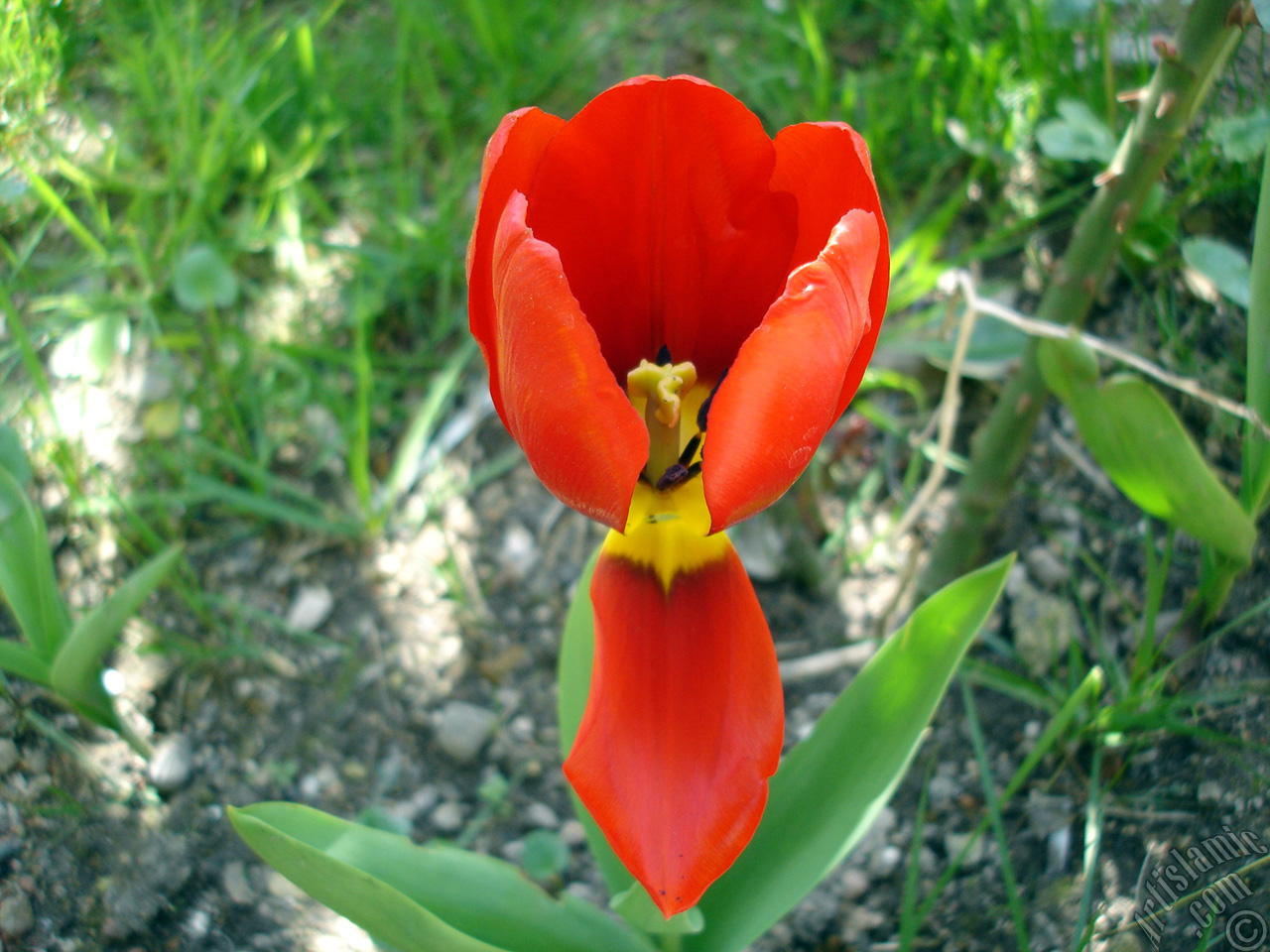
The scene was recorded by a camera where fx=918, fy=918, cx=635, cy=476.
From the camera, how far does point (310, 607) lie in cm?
160

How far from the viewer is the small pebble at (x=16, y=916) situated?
1106mm

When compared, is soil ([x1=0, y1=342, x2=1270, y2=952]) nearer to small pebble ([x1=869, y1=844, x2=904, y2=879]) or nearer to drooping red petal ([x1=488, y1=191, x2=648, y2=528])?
small pebble ([x1=869, y1=844, x2=904, y2=879])

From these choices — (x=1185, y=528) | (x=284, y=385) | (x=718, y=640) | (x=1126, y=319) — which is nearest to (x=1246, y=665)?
(x=1185, y=528)

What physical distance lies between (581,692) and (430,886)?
27 cm

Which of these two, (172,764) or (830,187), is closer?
(830,187)

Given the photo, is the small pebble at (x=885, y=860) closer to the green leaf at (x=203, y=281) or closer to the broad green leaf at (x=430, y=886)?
the broad green leaf at (x=430, y=886)

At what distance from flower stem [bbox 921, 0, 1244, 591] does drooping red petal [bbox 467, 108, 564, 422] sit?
2.26ft

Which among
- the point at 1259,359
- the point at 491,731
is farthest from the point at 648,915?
the point at 1259,359

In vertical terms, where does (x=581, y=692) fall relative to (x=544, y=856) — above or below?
above

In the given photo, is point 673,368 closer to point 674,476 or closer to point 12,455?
point 674,476

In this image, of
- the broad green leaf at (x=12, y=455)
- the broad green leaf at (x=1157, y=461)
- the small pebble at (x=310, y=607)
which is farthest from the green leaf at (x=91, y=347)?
the broad green leaf at (x=1157, y=461)

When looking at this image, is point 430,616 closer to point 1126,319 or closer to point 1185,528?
point 1185,528

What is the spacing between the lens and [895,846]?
1.36 meters

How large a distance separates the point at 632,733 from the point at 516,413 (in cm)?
31
